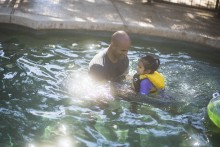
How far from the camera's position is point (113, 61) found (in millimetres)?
6789

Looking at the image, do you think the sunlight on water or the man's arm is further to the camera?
the sunlight on water

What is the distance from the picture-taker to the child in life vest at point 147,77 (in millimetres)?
6406

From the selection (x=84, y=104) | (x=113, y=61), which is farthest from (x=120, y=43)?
(x=84, y=104)

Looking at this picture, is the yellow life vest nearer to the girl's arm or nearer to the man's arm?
the girl's arm

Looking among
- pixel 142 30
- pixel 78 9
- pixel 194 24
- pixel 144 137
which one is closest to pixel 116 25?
pixel 142 30

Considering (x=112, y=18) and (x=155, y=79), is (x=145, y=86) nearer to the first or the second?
(x=155, y=79)

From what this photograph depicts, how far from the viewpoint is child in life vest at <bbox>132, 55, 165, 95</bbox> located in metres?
6.41

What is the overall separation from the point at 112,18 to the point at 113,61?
350 cm

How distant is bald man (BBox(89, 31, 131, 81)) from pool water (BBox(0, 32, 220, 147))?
0.69 ft

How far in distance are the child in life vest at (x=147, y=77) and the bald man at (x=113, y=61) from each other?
1.24 ft

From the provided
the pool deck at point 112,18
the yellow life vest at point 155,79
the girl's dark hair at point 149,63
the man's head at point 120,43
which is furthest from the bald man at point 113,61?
the pool deck at point 112,18

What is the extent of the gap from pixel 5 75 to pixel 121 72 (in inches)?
87.6

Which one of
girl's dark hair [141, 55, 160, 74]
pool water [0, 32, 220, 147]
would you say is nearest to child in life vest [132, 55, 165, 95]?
girl's dark hair [141, 55, 160, 74]

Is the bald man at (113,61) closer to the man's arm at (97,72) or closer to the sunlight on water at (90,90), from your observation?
the man's arm at (97,72)
